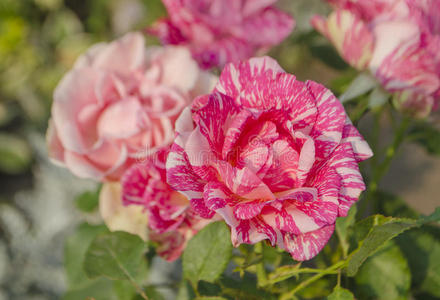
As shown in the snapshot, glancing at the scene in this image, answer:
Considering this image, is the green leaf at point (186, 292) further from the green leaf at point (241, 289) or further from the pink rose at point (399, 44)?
the pink rose at point (399, 44)

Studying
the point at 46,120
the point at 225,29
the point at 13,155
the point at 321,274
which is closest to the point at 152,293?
the point at 321,274

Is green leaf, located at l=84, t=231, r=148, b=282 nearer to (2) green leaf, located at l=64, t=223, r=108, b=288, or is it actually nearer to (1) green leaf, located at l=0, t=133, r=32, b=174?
(2) green leaf, located at l=64, t=223, r=108, b=288

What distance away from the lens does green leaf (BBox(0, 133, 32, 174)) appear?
1.11 m

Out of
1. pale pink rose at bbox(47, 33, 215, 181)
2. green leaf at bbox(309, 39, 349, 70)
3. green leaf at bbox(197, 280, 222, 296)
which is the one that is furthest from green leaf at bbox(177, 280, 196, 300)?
green leaf at bbox(309, 39, 349, 70)

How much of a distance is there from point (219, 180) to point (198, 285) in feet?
0.25

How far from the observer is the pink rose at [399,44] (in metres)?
0.28

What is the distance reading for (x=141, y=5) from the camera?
1.20m

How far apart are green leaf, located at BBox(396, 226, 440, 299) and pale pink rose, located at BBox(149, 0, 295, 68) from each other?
0.21m

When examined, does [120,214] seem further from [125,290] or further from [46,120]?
[46,120]

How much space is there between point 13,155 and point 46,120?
0.24 metres

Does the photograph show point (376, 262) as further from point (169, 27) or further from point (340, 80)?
point (169, 27)

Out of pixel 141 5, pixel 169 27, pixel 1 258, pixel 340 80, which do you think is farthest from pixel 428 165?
pixel 141 5

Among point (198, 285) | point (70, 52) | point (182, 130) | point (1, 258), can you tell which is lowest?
point (1, 258)

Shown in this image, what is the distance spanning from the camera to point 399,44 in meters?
0.28
